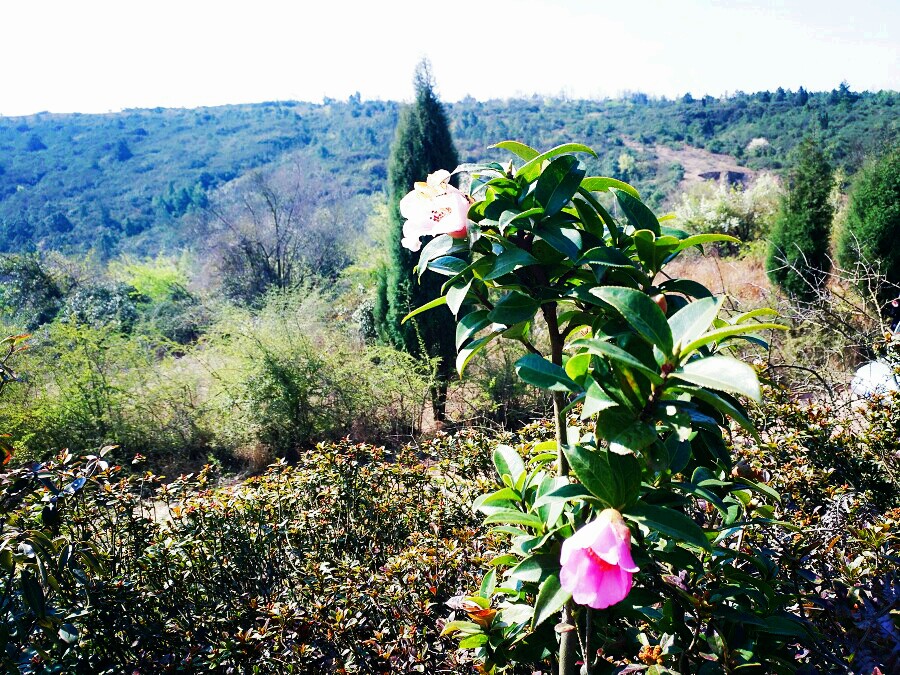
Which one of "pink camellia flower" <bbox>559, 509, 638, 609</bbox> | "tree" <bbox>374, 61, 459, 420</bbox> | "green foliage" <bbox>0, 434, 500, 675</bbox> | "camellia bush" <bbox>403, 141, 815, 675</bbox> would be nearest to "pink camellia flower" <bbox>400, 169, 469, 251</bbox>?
"camellia bush" <bbox>403, 141, 815, 675</bbox>

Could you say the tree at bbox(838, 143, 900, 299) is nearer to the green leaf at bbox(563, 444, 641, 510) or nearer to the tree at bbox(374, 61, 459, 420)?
the tree at bbox(374, 61, 459, 420)

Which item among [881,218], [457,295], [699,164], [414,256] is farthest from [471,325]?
[699,164]

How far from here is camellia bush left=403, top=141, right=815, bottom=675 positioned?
78 cm

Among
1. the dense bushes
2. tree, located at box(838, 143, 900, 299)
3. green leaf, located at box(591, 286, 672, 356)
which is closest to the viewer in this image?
green leaf, located at box(591, 286, 672, 356)

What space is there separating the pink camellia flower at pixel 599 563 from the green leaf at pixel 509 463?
0.40 m

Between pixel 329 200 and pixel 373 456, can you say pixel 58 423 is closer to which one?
pixel 373 456

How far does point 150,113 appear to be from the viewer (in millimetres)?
59875

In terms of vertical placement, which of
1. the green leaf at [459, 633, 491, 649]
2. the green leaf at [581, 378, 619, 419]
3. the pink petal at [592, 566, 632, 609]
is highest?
the green leaf at [581, 378, 619, 419]

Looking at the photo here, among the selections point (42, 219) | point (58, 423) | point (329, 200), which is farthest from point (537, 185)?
point (42, 219)

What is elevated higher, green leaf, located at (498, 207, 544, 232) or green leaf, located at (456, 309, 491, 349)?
green leaf, located at (498, 207, 544, 232)

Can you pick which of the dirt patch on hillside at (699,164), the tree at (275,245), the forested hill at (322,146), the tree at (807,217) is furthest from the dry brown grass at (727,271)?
the dirt patch on hillside at (699,164)

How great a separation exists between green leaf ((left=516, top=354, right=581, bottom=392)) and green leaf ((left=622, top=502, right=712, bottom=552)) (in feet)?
0.67

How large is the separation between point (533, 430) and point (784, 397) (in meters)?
1.14

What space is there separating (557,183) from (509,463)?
2.13 feet
